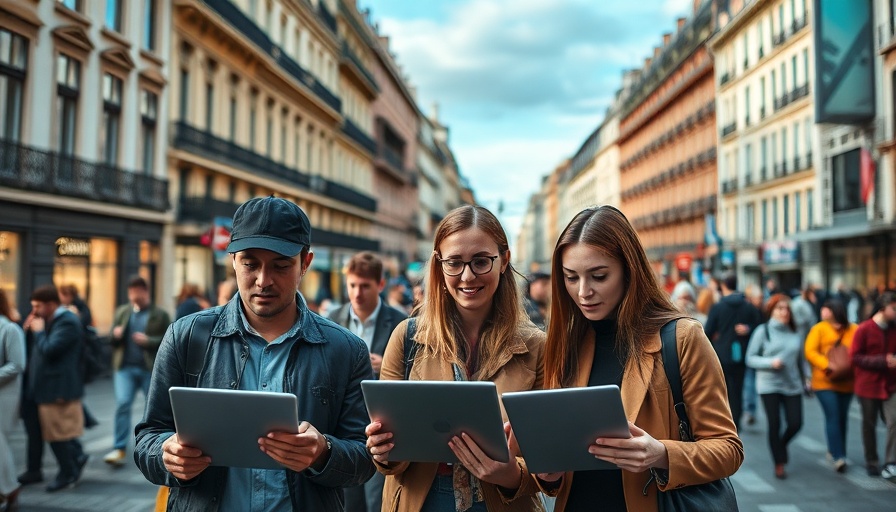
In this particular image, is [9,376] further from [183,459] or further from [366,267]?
[183,459]

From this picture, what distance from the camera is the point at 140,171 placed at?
966 inches

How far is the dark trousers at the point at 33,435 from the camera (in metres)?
8.64

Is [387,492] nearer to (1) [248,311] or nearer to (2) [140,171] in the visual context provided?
(1) [248,311]

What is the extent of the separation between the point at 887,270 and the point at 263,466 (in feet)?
106

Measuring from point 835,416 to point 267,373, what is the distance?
8.06m

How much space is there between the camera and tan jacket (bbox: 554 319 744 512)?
2805 mm

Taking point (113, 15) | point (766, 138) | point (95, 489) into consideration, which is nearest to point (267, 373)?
point (95, 489)

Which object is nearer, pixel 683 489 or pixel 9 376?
pixel 683 489

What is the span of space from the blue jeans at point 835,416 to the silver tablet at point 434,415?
749cm

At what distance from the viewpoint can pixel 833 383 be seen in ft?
29.9

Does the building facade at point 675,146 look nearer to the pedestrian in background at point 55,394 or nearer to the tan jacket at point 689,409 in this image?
the pedestrian in background at point 55,394

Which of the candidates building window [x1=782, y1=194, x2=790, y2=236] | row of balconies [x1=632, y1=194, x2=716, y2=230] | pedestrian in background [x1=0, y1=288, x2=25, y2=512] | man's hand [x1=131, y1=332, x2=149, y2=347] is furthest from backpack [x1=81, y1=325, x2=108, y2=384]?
row of balconies [x1=632, y1=194, x2=716, y2=230]

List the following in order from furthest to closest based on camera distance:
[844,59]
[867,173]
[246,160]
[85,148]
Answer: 1. [246,160]
2. [867,173]
3. [844,59]
4. [85,148]

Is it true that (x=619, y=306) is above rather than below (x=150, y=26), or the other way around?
below
